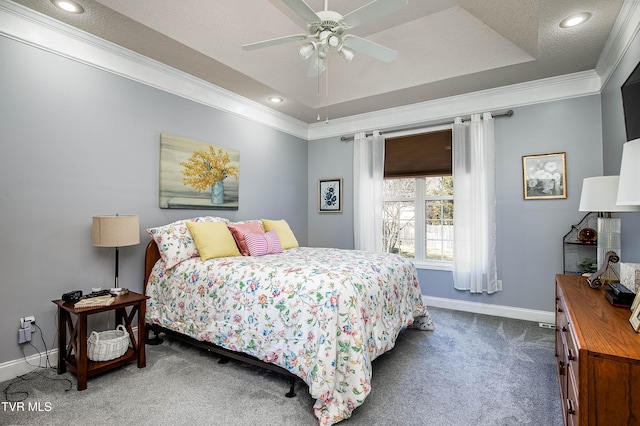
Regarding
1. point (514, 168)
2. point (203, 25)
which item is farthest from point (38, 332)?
point (514, 168)

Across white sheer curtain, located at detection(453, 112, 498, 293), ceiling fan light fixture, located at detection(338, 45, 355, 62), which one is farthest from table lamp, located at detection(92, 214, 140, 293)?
white sheer curtain, located at detection(453, 112, 498, 293)

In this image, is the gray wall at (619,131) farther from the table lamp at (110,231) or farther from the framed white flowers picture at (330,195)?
the table lamp at (110,231)

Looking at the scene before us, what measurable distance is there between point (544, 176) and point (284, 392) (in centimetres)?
353

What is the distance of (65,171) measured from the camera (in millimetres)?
2611

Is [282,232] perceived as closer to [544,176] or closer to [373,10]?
[373,10]

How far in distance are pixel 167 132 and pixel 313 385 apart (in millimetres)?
2852

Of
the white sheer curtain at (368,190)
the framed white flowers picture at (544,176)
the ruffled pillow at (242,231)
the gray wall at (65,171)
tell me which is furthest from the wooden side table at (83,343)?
the framed white flowers picture at (544,176)

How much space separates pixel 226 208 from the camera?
12.9ft

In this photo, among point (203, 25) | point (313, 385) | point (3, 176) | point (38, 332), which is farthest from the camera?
point (203, 25)

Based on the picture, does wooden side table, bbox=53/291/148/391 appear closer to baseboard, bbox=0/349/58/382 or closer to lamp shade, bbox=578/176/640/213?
baseboard, bbox=0/349/58/382

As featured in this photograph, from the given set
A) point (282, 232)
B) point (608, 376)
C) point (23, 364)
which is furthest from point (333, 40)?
point (23, 364)

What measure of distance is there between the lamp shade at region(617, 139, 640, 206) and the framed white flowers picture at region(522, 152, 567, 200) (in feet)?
8.52

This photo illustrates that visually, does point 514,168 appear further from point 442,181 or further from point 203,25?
point 203,25

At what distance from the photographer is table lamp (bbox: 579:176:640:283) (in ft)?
6.67
